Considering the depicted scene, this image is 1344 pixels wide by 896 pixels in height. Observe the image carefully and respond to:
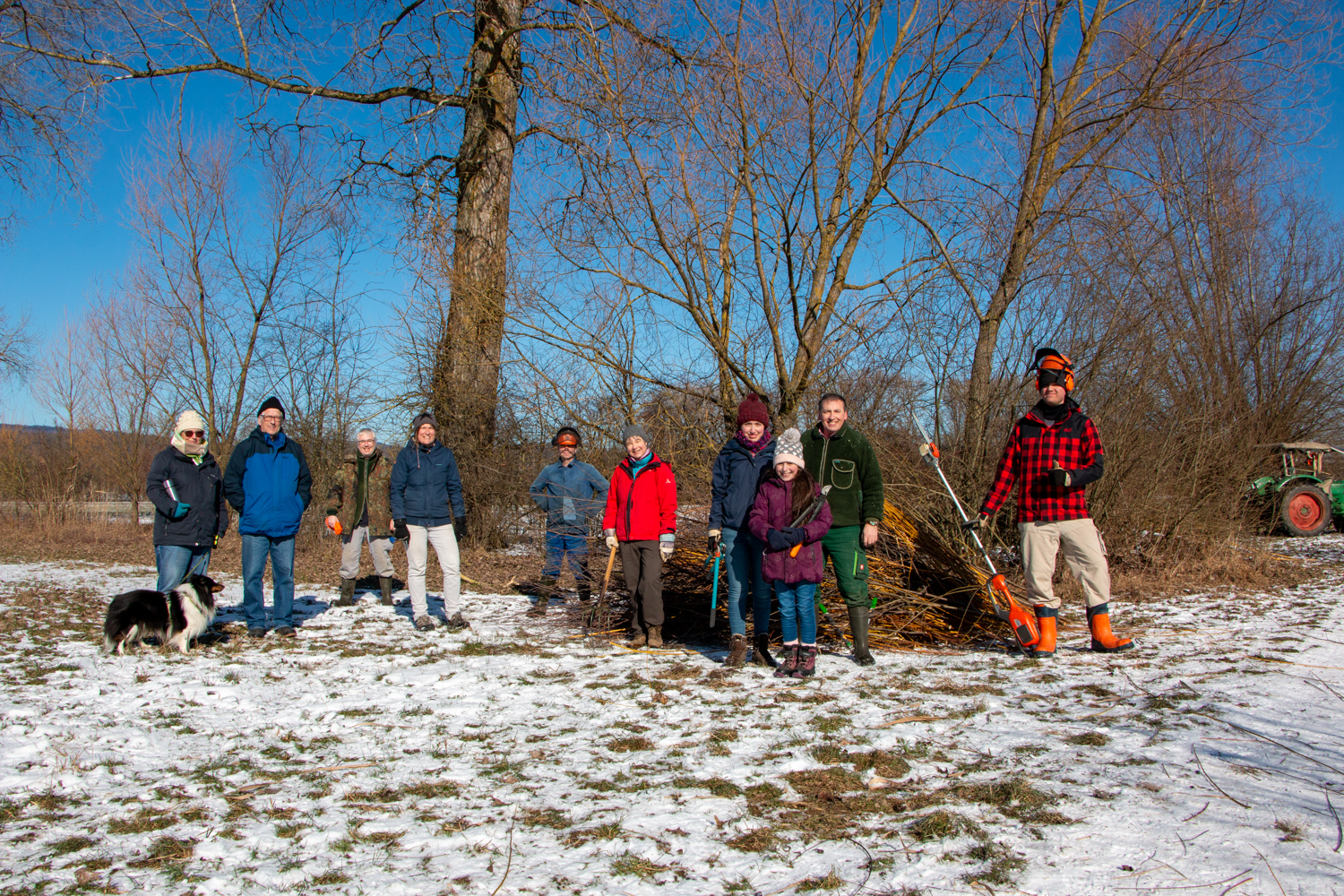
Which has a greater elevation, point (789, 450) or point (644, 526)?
point (789, 450)

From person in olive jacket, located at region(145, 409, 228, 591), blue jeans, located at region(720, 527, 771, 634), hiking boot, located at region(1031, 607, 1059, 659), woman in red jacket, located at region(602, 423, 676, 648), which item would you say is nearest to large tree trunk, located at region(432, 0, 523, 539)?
person in olive jacket, located at region(145, 409, 228, 591)

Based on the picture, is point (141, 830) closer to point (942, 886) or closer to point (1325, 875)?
point (942, 886)

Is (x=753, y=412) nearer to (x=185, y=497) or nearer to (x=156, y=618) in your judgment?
(x=185, y=497)

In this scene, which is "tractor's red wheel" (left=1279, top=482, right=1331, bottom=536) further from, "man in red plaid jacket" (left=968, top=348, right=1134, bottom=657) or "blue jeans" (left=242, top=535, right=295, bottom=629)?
"blue jeans" (left=242, top=535, right=295, bottom=629)

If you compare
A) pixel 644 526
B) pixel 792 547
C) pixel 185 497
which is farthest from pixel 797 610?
pixel 185 497

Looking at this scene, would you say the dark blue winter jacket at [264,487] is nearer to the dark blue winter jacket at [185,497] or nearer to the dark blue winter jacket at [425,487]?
the dark blue winter jacket at [185,497]

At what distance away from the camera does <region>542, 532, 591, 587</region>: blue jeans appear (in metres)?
6.94

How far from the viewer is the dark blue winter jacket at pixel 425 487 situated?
681 centimetres

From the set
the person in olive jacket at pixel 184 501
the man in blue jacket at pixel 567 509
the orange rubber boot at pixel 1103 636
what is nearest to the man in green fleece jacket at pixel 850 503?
the orange rubber boot at pixel 1103 636

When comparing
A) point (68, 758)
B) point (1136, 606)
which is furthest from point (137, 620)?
point (1136, 606)

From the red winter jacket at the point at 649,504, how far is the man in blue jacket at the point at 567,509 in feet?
3.20

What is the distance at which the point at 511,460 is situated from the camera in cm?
1141

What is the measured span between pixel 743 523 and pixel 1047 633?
2147 millimetres

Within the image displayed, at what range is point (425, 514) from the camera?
6801mm
